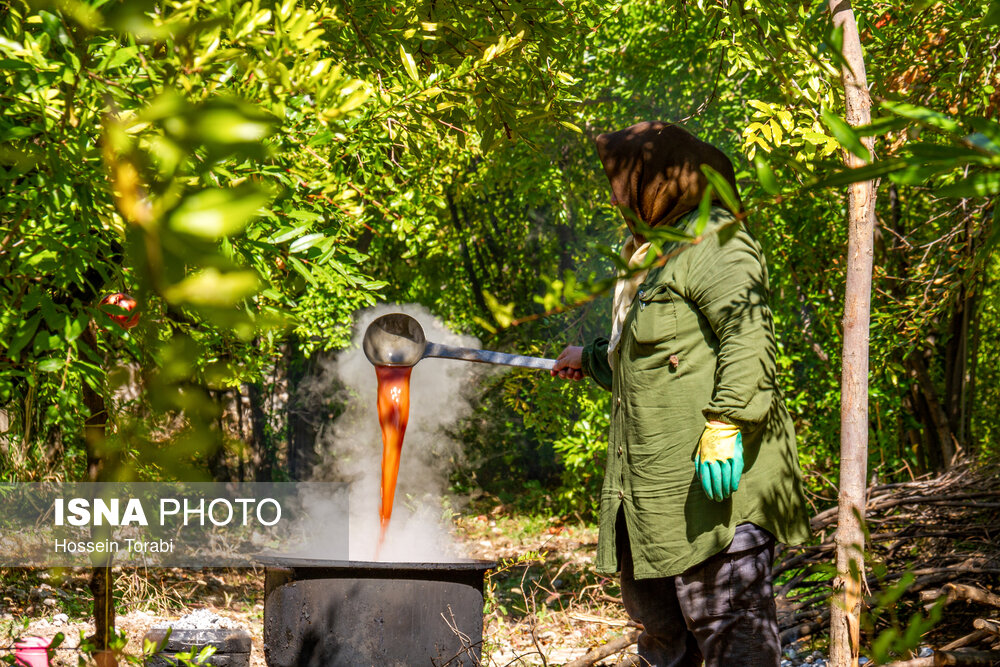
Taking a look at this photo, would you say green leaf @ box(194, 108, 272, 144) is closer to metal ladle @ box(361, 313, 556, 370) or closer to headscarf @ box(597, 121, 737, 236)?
headscarf @ box(597, 121, 737, 236)

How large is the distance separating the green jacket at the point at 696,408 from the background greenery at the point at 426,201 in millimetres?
328

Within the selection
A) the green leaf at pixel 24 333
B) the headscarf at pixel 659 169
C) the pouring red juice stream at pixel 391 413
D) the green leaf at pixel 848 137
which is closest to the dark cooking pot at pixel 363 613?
the pouring red juice stream at pixel 391 413

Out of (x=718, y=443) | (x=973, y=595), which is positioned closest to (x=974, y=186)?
(x=718, y=443)

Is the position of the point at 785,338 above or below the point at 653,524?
above

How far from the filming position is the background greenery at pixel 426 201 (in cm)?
64

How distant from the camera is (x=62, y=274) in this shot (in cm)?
155

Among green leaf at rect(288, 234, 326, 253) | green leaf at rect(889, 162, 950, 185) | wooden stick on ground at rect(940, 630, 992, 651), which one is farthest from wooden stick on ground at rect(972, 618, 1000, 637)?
green leaf at rect(889, 162, 950, 185)

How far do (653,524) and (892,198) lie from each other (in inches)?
150

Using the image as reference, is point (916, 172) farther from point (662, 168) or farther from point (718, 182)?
point (662, 168)

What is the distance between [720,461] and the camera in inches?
83.7

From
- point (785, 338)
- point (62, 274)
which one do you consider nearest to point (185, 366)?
point (62, 274)

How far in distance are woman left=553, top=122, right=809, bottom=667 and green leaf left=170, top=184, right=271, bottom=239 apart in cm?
171

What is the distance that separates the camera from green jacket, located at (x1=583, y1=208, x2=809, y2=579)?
2.19 m

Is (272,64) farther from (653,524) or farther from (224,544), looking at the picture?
(224,544)
